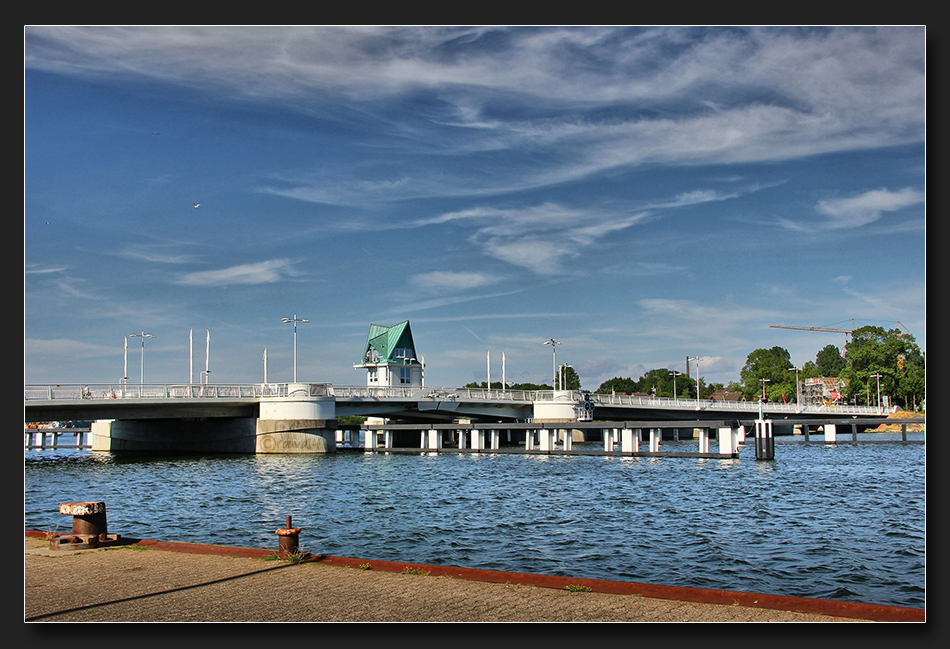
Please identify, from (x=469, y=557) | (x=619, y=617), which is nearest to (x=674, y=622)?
(x=619, y=617)

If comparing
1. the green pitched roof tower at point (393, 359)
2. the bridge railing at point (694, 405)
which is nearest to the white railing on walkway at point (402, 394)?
the bridge railing at point (694, 405)

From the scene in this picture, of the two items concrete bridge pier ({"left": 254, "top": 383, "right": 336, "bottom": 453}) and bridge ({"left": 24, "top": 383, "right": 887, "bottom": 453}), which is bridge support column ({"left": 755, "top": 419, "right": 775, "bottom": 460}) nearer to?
bridge ({"left": 24, "top": 383, "right": 887, "bottom": 453})

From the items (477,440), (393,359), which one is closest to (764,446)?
(477,440)

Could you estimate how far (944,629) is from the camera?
32.1 ft

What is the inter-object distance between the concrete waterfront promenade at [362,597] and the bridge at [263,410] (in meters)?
52.7

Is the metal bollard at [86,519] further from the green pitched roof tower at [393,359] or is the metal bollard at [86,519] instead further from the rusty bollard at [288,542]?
the green pitched roof tower at [393,359]

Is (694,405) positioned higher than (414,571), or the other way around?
(414,571)

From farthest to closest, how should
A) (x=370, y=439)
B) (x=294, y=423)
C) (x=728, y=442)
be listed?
1. (x=370, y=439)
2. (x=294, y=423)
3. (x=728, y=442)

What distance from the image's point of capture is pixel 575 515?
102 ft

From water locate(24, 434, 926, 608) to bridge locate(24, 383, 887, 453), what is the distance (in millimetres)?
6465

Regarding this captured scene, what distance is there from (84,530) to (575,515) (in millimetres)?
18764

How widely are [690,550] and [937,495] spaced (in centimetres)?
1318

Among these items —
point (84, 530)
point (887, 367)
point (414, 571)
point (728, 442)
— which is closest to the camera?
point (414, 571)

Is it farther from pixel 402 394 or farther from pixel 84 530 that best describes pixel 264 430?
pixel 84 530
